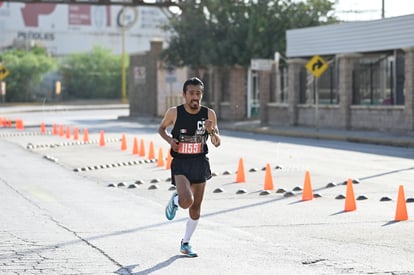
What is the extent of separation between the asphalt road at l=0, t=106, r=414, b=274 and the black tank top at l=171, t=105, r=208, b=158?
43.8 inches

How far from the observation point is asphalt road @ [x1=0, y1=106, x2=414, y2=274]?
31.6 ft

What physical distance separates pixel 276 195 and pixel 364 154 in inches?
439

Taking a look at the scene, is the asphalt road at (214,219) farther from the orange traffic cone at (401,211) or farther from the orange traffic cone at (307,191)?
the orange traffic cone at (307,191)

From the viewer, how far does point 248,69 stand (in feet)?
177

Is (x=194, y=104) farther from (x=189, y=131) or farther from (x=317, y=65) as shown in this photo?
(x=317, y=65)

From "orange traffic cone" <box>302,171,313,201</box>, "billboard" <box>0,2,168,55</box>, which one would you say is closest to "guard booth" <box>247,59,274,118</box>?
"orange traffic cone" <box>302,171,313,201</box>

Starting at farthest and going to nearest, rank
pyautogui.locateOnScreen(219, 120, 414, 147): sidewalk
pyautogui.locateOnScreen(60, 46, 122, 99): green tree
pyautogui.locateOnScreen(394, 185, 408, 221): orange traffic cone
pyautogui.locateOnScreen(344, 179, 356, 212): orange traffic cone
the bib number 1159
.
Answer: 1. pyautogui.locateOnScreen(60, 46, 122, 99): green tree
2. pyautogui.locateOnScreen(219, 120, 414, 147): sidewalk
3. pyautogui.locateOnScreen(344, 179, 356, 212): orange traffic cone
4. pyautogui.locateOnScreen(394, 185, 408, 221): orange traffic cone
5. the bib number 1159

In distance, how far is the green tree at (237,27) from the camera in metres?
51.8

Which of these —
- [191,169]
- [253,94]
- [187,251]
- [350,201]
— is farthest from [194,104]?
[253,94]

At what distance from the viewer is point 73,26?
11094cm

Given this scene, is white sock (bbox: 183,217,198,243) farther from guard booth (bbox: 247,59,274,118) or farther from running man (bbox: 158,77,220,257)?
guard booth (bbox: 247,59,274,118)

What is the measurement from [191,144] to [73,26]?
103m

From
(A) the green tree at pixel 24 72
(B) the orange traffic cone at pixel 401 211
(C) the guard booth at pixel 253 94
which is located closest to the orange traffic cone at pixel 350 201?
(B) the orange traffic cone at pixel 401 211

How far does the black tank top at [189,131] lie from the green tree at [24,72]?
7729 cm
